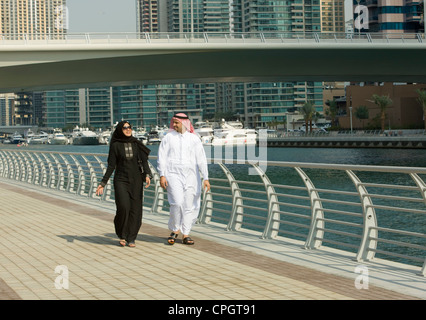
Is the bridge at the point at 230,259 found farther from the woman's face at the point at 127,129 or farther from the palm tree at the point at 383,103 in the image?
the palm tree at the point at 383,103

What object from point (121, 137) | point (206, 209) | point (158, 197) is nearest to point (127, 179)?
point (121, 137)

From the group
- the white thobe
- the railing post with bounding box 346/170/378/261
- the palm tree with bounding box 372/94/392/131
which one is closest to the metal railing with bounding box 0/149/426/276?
the railing post with bounding box 346/170/378/261

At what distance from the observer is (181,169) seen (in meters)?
10.1

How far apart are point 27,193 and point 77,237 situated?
10448mm

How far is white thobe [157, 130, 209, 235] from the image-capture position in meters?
10.1

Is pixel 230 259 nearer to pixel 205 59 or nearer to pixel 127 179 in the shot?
pixel 127 179

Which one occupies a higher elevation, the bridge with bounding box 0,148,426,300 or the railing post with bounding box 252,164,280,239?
the railing post with bounding box 252,164,280,239

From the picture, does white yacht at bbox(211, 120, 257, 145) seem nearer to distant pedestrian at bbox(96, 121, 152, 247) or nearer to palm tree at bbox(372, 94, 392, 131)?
palm tree at bbox(372, 94, 392, 131)

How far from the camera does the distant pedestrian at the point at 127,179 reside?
407 inches

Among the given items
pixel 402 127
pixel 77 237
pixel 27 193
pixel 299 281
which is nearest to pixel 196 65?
pixel 27 193

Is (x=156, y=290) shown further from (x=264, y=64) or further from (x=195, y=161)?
(x=264, y=64)

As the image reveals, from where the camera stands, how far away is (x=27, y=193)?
2128 cm

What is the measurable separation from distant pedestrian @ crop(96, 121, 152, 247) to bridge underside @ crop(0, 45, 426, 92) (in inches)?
1262

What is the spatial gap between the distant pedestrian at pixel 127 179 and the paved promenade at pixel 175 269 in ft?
1.05
